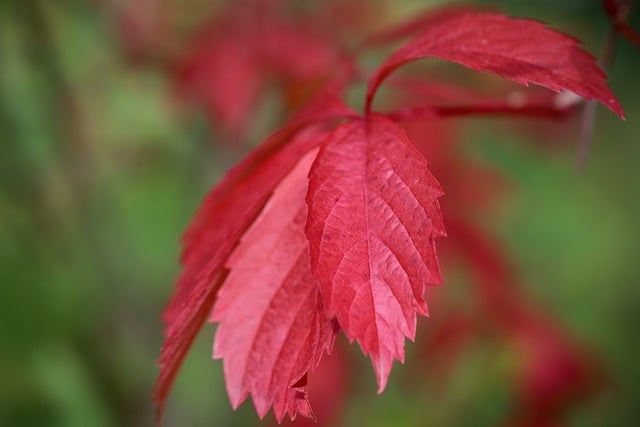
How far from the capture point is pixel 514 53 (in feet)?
2.19

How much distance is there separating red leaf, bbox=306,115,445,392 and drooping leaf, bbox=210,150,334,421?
60mm

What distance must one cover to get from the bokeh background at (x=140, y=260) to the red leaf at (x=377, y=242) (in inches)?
31.1

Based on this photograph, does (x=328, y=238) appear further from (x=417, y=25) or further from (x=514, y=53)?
(x=417, y=25)

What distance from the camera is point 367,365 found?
6.48 feet

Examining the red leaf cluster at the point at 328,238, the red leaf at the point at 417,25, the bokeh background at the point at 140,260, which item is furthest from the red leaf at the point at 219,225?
the bokeh background at the point at 140,260

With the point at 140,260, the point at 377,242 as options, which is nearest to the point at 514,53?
the point at 377,242

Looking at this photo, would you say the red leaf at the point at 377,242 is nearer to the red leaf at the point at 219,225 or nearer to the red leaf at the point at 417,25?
the red leaf at the point at 219,225

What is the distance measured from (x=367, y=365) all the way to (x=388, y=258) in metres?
1.45

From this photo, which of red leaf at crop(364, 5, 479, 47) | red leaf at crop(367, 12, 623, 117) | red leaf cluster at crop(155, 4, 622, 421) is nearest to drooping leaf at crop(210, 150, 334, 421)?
red leaf cluster at crop(155, 4, 622, 421)

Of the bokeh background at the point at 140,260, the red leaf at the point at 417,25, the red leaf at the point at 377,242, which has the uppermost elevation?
the red leaf at the point at 417,25

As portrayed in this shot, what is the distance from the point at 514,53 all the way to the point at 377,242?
233 millimetres

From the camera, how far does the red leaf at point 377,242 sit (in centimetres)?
55

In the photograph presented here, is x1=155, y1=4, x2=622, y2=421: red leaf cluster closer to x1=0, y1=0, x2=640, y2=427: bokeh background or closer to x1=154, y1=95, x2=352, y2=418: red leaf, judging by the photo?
x1=154, y1=95, x2=352, y2=418: red leaf

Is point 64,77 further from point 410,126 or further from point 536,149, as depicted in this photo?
point 536,149
